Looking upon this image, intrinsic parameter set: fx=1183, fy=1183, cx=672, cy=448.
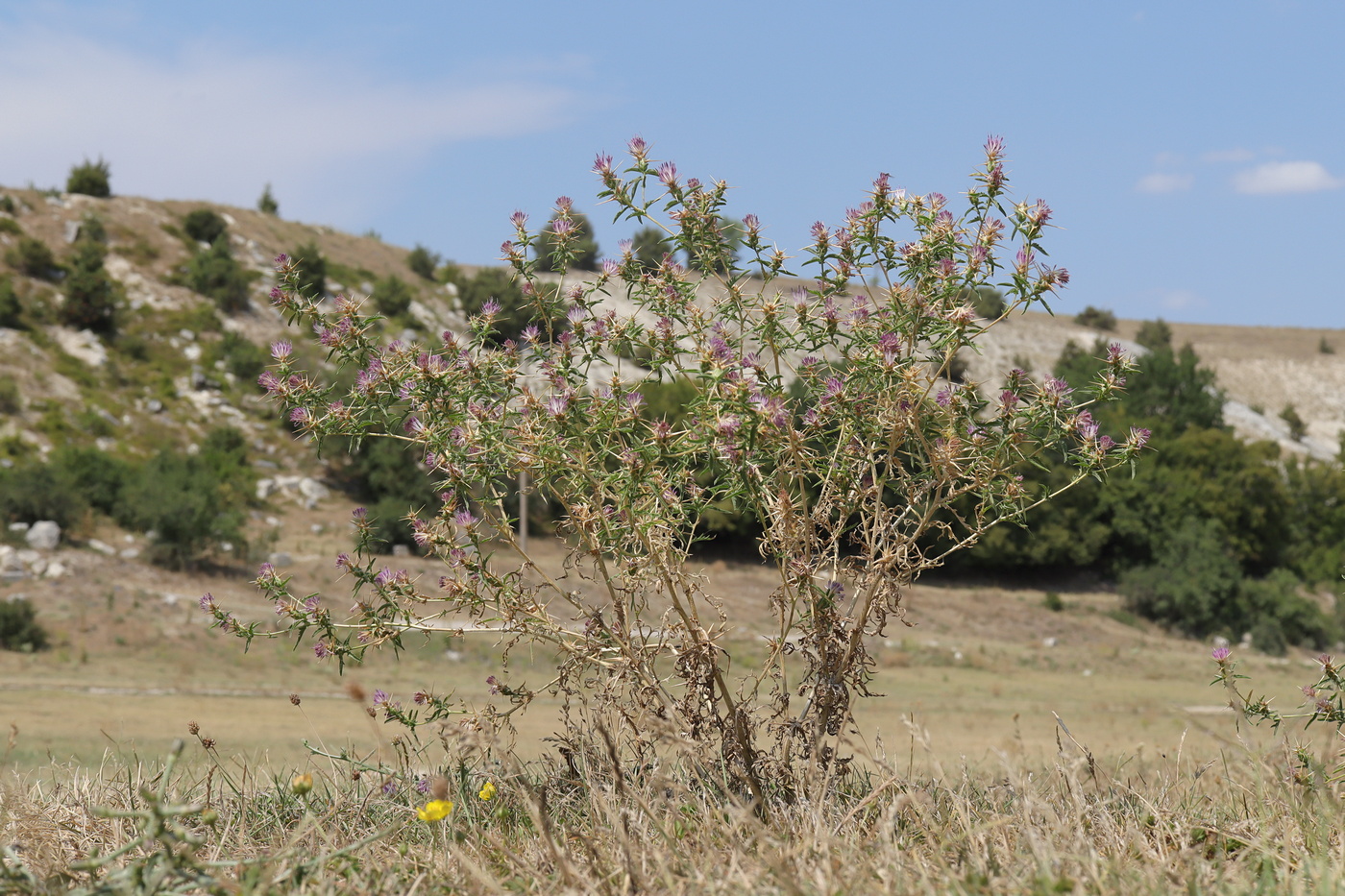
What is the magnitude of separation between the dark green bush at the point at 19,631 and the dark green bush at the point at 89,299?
1013 inches

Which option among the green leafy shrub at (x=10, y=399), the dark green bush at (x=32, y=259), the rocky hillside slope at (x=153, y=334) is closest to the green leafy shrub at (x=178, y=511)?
the rocky hillside slope at (x=153, y=334)

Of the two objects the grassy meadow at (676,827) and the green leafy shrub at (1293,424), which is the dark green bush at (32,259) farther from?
the green leafy shrub at (1293,424)

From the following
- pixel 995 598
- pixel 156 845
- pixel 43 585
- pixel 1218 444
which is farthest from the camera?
pixel 1218 444

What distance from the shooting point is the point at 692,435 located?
4.35 metres

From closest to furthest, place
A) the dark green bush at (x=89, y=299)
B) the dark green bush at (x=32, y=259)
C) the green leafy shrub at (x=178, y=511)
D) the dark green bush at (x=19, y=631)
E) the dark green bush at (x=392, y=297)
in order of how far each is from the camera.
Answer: the dark green bush at (x=19, y=631), the green leafy shrub at (x=178, y=511), the dark green bush at (x=89, y=299), the dark green bush at (x=32, y=259), the dark green bush at (x=392, y=297)

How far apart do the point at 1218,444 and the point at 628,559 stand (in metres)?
57.7

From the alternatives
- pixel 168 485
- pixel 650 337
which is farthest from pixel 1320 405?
pixel 650 337

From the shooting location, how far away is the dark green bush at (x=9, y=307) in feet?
145

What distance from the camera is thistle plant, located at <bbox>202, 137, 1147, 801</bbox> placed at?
14.2 feet

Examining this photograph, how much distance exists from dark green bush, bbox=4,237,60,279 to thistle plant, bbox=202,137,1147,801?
168 feet

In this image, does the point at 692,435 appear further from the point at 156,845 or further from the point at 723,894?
the point at 156,845

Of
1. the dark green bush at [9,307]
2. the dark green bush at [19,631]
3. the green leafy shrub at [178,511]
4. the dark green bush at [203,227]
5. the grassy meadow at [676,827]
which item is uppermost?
the dark green bush at [203,227]

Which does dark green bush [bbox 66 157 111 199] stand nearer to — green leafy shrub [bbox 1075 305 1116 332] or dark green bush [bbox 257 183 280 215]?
dark green bush [bbox 257 183 280 215]

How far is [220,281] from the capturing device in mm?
53469
